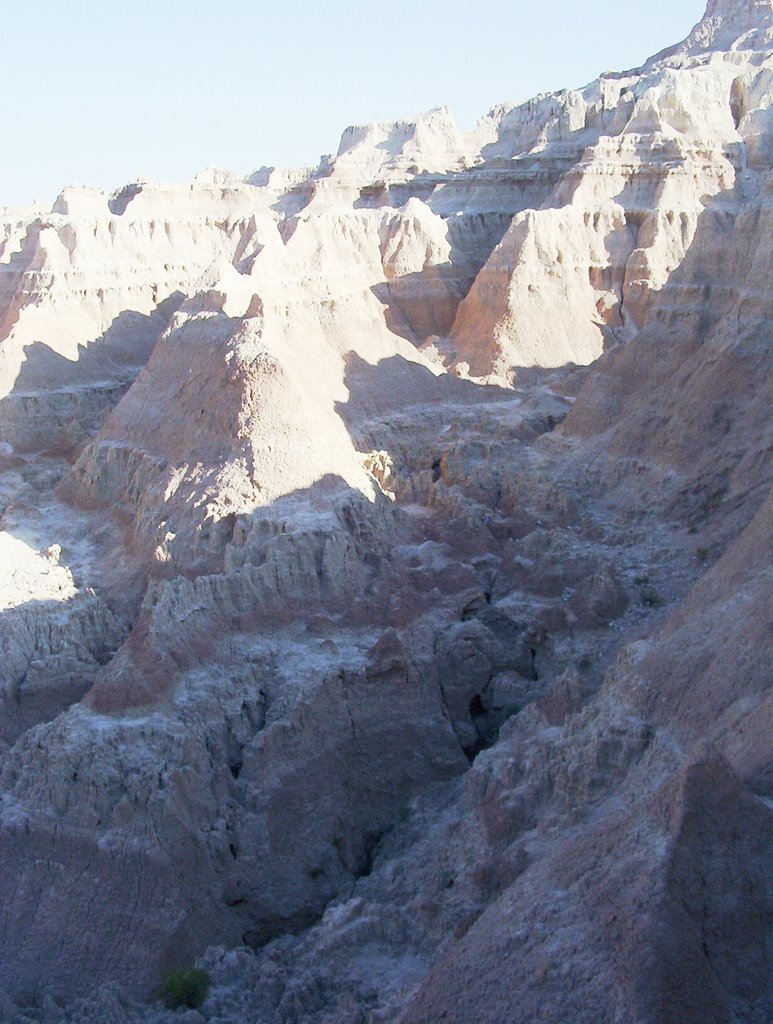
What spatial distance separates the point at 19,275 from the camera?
43281 millimetres

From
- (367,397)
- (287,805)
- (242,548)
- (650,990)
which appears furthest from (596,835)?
(367,397)

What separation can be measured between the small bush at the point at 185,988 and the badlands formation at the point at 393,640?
20cm

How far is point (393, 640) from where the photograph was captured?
67.2 ft

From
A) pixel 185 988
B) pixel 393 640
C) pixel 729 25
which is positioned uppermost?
pixel 729 25

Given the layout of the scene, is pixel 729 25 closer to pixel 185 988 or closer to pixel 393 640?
pixel 393 640

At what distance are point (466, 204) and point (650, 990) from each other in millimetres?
46515

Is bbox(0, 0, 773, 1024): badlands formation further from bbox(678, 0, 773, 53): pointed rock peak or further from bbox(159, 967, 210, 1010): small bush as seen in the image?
bbox(678, 0, 773, 53): pointed rock peak

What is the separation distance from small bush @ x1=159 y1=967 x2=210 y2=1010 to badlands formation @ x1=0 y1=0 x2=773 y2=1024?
199 millimetres

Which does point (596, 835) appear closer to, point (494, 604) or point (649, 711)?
point (649, 711)

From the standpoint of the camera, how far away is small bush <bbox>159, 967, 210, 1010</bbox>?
15367 mm

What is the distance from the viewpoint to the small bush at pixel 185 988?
15.4 metres

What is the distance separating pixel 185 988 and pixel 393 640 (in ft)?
22.7

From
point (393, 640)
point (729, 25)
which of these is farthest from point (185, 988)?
point (729, 25)

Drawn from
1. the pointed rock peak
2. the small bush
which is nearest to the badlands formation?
the small bush
